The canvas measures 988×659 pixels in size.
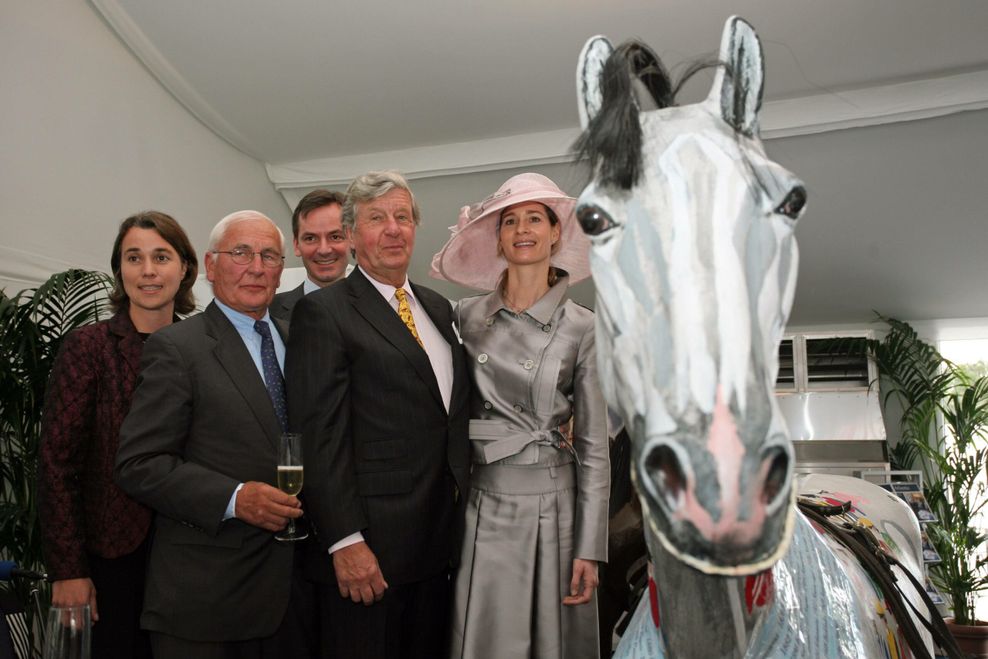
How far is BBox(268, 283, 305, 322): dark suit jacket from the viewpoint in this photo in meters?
2.52

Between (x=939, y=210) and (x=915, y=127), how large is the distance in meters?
0.93

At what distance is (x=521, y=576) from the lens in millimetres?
1704

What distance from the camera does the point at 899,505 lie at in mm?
2908

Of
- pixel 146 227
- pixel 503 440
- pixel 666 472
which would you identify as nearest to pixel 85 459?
pixel 146 227

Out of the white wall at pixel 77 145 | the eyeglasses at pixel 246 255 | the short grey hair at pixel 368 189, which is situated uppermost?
the white wall at pixel 77 145

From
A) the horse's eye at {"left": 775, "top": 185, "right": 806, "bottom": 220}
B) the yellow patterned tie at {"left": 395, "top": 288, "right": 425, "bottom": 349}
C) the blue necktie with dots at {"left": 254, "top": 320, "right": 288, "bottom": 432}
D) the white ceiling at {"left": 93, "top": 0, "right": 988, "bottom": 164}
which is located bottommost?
the blue necktie with dots at {"left": 254, "top": 320, "right": 288, "bottom": 432}

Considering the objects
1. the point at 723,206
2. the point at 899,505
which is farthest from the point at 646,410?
the point at 899,505

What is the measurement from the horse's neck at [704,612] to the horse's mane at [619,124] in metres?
0.49

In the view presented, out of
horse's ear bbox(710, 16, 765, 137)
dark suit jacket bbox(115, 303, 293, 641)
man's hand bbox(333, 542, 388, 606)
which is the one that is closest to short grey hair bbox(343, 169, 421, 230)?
dark suit jacket bbox(115, 303, 293, 641)

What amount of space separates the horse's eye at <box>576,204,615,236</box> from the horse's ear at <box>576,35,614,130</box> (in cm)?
15

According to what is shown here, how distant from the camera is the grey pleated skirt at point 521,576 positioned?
66.2 inches

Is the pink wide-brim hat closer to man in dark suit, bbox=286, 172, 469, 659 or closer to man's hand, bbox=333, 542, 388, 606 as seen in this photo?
man in dark suit, bbox=286, 172, 469, 659

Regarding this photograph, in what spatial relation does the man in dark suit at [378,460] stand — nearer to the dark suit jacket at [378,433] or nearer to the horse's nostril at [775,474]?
the dark suit jacket at [378,433]

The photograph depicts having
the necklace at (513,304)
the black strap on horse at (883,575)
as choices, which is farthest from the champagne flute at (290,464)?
the black strap on horse at (883,575)
